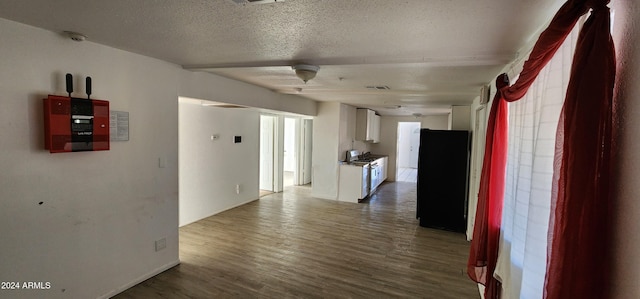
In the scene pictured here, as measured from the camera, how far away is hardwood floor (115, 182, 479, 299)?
2.82 metres

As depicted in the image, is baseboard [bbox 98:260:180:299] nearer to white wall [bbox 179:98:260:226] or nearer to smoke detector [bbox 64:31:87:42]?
white wall [bbox 179:98:260:226]

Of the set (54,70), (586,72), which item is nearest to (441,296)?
(586,72)

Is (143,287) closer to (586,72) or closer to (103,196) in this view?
(103,196)

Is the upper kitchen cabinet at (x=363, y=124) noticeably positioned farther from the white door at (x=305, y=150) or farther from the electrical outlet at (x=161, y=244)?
the electrical outlet at (x=161, y=244)

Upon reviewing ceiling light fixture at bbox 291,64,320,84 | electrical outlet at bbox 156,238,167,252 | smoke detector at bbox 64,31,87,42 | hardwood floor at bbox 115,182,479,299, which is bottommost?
hardwood floor at bbox 115,182,479,299

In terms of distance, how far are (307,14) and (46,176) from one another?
7.31 ft

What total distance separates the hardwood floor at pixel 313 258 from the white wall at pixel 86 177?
17.1 inches

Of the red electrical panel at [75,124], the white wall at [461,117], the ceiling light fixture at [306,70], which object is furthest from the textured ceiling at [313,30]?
the white wall at [461,117]

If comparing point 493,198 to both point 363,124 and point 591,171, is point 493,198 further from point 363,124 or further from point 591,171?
point 363,124

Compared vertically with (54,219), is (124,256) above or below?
below

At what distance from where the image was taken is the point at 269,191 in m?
7.28

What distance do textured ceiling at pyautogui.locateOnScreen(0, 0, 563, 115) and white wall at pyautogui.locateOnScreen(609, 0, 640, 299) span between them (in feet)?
2.03

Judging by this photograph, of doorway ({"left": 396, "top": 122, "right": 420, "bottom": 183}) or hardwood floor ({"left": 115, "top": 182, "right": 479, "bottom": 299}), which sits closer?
hardwood floor ({"left": 115, "top": 182, "right": 479, "bottom": 299})

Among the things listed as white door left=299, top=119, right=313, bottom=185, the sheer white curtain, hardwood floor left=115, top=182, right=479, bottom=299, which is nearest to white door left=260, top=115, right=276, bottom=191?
white door left=299, top=119, right=313, bottom=185
